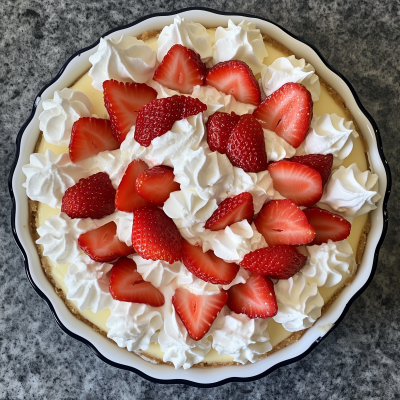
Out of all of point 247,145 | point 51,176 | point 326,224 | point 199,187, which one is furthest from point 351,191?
point 51,176

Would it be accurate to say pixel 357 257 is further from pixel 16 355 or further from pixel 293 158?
pixel 16 355

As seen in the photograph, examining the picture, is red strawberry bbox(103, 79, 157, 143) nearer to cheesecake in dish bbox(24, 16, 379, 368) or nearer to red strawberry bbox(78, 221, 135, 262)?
cheesecake in dish bbox(24, 16, 379, 368)

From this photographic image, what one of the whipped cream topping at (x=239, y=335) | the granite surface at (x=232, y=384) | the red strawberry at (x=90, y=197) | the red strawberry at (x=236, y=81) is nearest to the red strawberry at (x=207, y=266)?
the whipped cream topping at (x=239, y=335)

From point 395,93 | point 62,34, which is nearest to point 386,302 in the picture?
point 395,93

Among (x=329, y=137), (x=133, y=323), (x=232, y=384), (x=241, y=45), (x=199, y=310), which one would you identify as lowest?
(x=232, y=384)

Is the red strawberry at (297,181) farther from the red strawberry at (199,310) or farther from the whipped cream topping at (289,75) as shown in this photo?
the red strawberry at (199,310)

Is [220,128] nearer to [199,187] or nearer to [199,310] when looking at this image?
[199,187]

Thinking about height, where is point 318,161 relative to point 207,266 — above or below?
above
